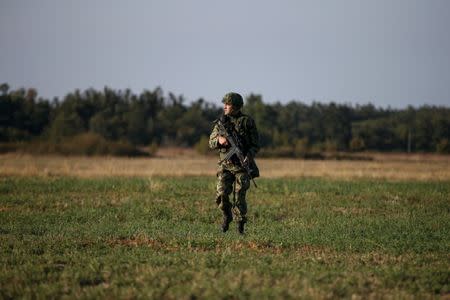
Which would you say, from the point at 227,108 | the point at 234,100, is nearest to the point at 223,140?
the point at 227,108

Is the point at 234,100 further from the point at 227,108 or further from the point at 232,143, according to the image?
the point at 232,143

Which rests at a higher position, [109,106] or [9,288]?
[109,106]

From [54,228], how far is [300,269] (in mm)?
6200

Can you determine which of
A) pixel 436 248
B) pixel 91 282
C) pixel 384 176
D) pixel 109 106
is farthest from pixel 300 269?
pixel 109 106

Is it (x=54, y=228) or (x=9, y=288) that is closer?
(x=9, y=288)

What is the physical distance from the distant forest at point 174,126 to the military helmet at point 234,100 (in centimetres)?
5212

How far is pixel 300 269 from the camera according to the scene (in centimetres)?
739

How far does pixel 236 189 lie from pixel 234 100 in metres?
1.62

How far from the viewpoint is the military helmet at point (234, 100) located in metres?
10.8

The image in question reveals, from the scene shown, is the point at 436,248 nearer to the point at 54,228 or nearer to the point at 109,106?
the point at 54,228

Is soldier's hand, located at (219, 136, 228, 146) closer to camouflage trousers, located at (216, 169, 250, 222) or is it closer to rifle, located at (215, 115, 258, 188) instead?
rifle, located at (215, 115, 258, 188)

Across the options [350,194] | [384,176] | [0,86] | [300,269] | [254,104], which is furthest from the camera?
[254,104]

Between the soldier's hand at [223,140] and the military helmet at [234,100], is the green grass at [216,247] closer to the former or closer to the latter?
the soldier's hand at [223,140]

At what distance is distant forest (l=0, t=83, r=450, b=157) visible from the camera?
72.4 metres
